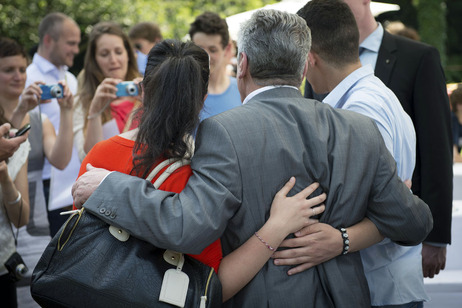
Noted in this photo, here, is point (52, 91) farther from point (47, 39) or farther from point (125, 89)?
point (47, 39)

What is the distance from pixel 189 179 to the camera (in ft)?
7.00

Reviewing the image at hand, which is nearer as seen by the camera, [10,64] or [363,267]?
[363,267]

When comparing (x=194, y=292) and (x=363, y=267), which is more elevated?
(x=194, y=292)

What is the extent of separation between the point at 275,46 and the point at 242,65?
14cm

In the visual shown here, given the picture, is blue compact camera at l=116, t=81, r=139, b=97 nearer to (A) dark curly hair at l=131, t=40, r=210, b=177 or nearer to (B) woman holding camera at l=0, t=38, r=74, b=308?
(B) woman holding camera at l=0, t=38, r=74, b=308

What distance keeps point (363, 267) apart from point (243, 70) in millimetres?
967

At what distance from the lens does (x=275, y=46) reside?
2.26 m

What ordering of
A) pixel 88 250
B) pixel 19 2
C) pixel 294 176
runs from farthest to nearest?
1. pixel 19 2
2. pixel 294 176
3. pixel 88 250

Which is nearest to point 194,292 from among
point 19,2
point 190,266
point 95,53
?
point 190,266

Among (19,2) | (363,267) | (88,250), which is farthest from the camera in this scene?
(19,2)

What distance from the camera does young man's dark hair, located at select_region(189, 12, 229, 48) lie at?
5.31 m

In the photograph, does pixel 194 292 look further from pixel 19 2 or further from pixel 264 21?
pixel 19 2

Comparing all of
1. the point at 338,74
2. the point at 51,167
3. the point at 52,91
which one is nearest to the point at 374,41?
the point at 338,74

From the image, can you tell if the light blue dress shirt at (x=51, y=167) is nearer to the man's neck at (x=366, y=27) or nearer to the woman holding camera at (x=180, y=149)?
the man's neck at (x=366, y=27)
